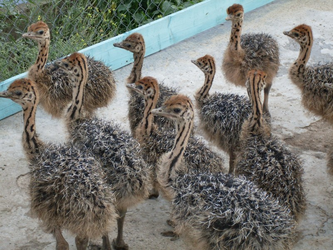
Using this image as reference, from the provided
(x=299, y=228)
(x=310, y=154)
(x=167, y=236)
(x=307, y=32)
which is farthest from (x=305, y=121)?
(x=167, y=236)

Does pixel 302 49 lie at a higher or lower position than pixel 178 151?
lower

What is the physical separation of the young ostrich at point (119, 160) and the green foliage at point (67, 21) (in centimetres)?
214

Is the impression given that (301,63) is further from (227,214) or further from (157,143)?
(227,214)

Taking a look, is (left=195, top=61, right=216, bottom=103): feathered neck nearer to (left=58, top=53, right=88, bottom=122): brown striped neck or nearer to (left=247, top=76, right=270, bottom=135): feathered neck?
(left=247, top=76, right=270, bottom=135): feathered neck

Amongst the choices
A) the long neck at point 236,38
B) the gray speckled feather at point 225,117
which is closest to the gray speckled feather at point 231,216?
the gray speckled feather at point 225,117

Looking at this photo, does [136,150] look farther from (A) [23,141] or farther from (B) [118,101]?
(B) [118,101]

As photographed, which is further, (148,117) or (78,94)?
(78,94)

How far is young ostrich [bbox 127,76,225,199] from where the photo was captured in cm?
432

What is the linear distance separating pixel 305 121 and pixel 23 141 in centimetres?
310

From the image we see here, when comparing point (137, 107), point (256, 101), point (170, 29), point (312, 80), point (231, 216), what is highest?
point (231, 216)

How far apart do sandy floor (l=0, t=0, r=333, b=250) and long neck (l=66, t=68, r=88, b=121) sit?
82 centimetres

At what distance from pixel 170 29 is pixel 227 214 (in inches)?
171

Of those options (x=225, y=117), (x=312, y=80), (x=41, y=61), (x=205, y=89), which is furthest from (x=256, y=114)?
(x=41, y=61)

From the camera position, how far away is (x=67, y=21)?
683cm
